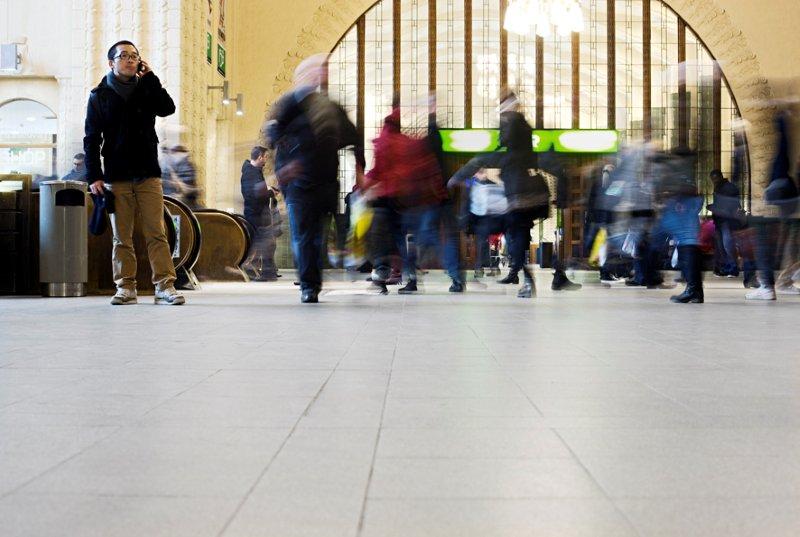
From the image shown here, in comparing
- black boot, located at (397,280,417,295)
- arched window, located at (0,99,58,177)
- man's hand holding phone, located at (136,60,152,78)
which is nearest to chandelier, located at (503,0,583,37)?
arched window, located at (0,99,58,177)

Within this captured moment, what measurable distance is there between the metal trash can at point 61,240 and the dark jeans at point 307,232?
71.6 inches

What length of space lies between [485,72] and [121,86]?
14.9m

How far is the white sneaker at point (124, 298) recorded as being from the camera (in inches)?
249

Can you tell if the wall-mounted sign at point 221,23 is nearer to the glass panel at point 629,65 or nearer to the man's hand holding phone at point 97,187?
the glass panel at point 629,65

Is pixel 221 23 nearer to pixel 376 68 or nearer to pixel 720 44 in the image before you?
pixel 376 68

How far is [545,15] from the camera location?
1441 centimetres

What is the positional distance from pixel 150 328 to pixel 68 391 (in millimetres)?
1998

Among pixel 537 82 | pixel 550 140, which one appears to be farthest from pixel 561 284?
pixel 537 82

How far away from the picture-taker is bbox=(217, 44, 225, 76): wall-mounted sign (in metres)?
16.5

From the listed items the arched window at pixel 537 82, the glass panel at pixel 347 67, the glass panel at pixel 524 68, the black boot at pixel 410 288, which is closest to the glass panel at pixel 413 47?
the arched window at pixel 537 82

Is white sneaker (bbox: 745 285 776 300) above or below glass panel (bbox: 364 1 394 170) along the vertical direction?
below

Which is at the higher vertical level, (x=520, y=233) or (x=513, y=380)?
(x=520, y=233)

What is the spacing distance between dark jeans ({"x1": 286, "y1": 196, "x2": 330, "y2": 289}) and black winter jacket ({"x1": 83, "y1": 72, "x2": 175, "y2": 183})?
0.97 meters

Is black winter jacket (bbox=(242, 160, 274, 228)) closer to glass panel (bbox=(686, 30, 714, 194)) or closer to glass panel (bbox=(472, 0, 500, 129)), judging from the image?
glass panel (bbox=(472, 0, 500, 129))
